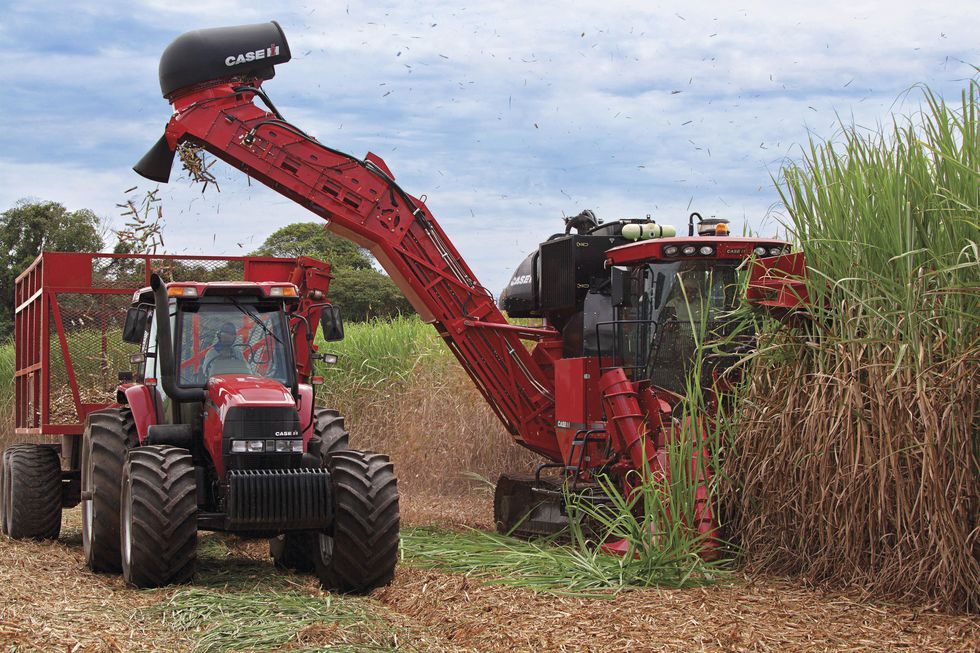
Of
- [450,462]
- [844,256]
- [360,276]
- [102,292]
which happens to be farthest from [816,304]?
[360,276]

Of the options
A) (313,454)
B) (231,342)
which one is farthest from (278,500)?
(231,342)

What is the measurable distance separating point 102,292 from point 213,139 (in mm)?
1685

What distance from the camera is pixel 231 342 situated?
25.9 ft

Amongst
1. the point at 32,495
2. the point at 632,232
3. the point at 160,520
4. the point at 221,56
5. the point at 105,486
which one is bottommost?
the point at 32,495

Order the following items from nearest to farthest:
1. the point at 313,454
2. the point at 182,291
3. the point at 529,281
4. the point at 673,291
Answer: the point at 182,291 → the point at 313,454 → the point at 673,291 → the point at 529,281

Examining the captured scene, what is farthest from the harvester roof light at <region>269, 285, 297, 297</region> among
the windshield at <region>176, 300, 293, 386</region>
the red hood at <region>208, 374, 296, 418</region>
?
the red hood at <region>208, 374, 296, 418</region>

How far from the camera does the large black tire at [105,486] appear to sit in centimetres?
741

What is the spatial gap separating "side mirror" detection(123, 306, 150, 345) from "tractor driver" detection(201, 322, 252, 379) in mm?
719

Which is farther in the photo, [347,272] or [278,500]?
[347,272]

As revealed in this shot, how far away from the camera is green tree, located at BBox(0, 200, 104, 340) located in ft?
96.5

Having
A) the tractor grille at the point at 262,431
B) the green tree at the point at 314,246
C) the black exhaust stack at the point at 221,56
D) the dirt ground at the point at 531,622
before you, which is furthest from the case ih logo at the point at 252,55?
the green tree at the point at 314,246

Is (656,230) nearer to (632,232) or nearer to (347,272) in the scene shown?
(632,232)

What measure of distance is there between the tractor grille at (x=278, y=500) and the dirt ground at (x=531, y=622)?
1.43ft

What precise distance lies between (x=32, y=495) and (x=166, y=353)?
3053 millimetres
